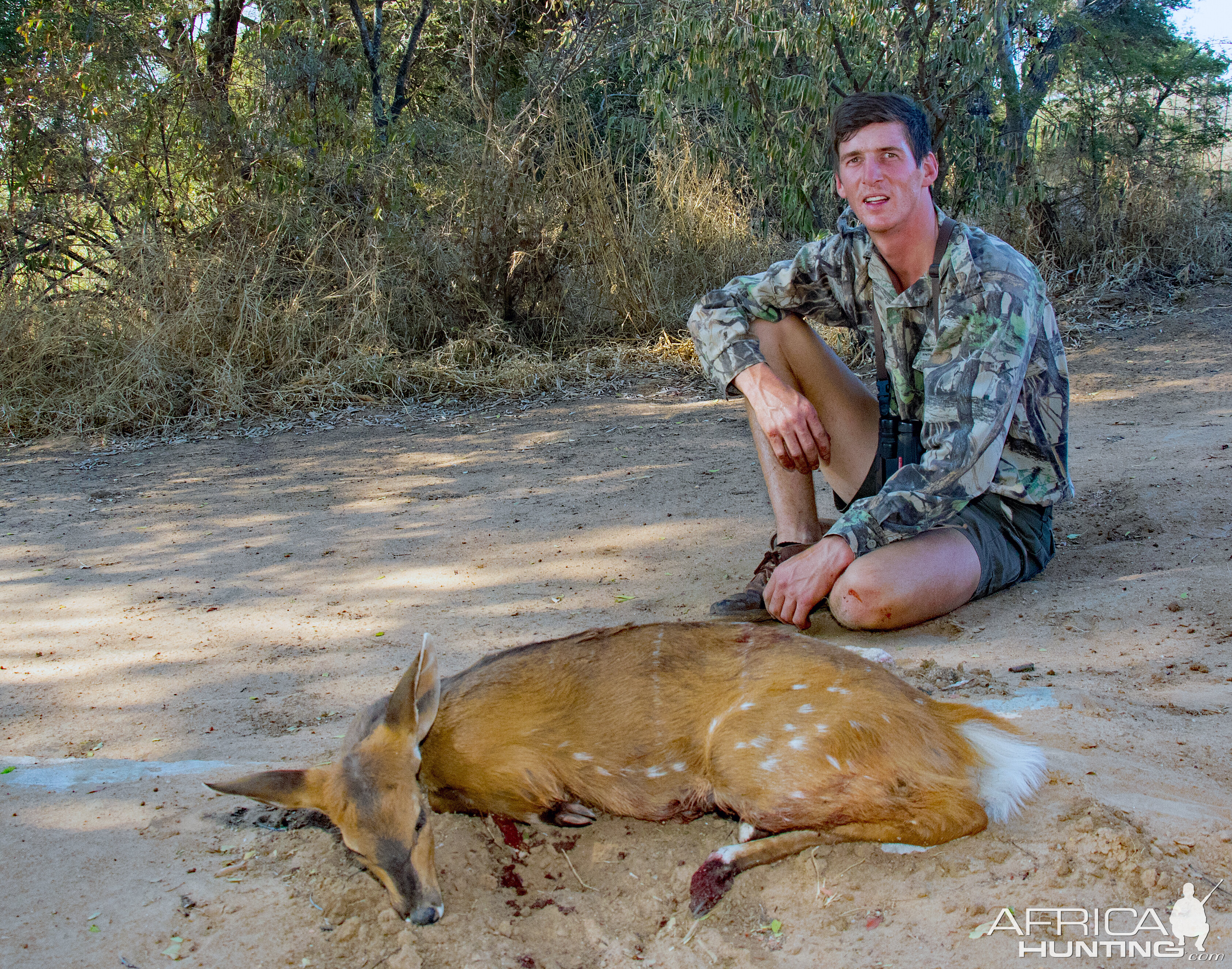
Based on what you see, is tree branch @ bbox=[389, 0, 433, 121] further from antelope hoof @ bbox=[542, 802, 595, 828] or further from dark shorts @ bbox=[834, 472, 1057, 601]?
antelope hoof @ bbox=[542, 802, 595, 828]

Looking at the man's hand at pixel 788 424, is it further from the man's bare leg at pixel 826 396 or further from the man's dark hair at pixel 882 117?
the man's dark hair at pixel 882 117

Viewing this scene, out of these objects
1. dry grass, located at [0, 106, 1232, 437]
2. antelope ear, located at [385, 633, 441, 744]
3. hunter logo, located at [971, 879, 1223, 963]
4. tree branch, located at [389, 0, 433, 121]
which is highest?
tree branch, located at [389, 0, 433, 121]

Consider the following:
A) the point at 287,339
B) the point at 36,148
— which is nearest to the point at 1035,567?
the point at 287,339

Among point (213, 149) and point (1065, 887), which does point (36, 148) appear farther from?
point (1065, 887)

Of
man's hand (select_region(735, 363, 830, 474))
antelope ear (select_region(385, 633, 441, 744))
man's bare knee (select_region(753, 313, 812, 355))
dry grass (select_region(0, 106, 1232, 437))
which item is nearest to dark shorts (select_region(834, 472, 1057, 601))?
man's hand (select_region(735, 363, 830, 474))

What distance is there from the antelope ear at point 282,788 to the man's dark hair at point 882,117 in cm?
296

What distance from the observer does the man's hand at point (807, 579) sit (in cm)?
359

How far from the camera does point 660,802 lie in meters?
2.53

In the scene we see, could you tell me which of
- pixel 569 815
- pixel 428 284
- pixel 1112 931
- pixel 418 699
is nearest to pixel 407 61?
pixel 428 284

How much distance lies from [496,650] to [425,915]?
159 centimetres

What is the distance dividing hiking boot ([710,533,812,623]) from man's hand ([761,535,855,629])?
0.17m

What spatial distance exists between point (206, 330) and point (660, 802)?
681 cm

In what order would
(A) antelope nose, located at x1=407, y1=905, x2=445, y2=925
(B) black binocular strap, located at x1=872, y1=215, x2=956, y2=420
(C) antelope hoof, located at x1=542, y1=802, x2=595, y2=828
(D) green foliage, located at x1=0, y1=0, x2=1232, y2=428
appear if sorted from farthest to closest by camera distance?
(D) green foliage, located at x1=0, y1=0, x2=1232, y2=428 → (B) black binocular strap, located at x1=872, y1=215, x2=956, y2=420 → (C) antelope hoof, located at x1=542, y1=802, x2=595, y2=828 → (A) antelope nose, located at x1=407, y1=905, x2=445, y2=925

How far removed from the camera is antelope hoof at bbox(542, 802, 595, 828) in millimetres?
2559
